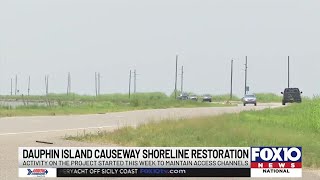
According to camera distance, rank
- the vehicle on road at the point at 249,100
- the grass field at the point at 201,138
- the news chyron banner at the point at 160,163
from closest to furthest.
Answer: the news chyron banner at the point at 160,163
the grass field at the point at 201,138
the vehicle on road at the point at 249,100

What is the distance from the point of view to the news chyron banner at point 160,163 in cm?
1113

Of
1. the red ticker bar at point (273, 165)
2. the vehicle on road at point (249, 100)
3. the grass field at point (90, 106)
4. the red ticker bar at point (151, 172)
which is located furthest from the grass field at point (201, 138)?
the vehicle on road at point (249, 100)

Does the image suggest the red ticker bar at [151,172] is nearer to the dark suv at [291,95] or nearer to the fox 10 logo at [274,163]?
the fox 10 logo at [274,163]

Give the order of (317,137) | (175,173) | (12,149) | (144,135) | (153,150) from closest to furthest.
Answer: (175,173), (153,150), (12,149), (144,135), (317,137)

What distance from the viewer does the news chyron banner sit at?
11.1m

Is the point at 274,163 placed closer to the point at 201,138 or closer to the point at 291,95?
the point at 201,138

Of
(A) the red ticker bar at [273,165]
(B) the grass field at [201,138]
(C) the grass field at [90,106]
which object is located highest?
(A) the red ticker bar at [273,165]

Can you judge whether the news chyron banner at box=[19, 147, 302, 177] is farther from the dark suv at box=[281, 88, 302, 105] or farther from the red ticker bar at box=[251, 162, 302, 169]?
the dark suv at box=[281, 88, 302, 105]

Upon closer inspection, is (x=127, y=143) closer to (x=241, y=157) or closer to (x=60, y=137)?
(x=60, y=137)

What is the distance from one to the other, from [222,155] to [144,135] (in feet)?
23.9

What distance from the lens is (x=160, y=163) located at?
1169cm

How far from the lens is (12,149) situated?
52.8 ft

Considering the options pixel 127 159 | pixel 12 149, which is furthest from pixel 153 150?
pixel 12 149

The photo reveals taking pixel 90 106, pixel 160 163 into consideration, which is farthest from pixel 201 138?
pixel 90 106
